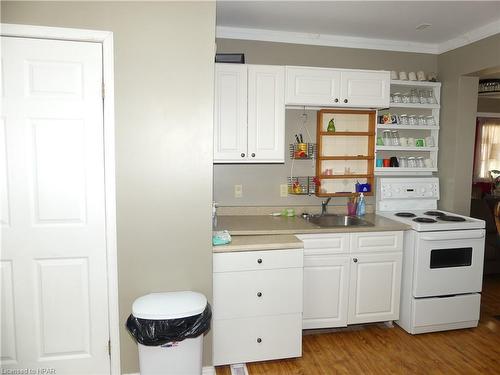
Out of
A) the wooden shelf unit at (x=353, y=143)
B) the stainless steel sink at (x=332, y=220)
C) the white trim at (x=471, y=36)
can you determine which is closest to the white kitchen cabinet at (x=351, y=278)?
the stainless steel sink at (x=332, y=220)

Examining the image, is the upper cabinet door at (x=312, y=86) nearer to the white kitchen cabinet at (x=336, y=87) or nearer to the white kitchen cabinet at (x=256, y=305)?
the white kitchen cabinet at (x=336, y=87)

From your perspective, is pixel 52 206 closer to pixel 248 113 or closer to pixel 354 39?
pixel 248 113

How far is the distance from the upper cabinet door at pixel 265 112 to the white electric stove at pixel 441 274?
1.26m

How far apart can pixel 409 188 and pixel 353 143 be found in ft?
2.27

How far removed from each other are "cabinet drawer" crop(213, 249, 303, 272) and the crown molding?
1.90 meters

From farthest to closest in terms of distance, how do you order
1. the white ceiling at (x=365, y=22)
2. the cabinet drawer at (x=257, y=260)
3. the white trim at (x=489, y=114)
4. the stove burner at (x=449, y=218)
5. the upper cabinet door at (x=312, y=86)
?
the white trim at (x=489, y=114), the stove burner at (x=449, y=218), the upper cabinet door at (x=312, y=86), the white ceiling at (x=365, y=22), the cabinet drawer at (x=257, y=260)

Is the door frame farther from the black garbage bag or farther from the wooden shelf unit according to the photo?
the wooden shelf unit

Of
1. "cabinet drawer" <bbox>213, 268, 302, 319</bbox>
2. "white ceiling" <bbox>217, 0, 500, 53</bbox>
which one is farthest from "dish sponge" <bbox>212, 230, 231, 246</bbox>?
"white ceiling" <bbox>217, 0, 500, 53</bbox>

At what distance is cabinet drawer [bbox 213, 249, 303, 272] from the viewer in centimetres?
223

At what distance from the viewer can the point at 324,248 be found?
265 cm

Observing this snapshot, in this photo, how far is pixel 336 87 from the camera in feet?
9.45

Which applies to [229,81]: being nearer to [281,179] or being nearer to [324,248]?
[281,179]

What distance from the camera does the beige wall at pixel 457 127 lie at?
10.6ft

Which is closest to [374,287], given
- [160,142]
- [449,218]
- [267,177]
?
[449,218]
